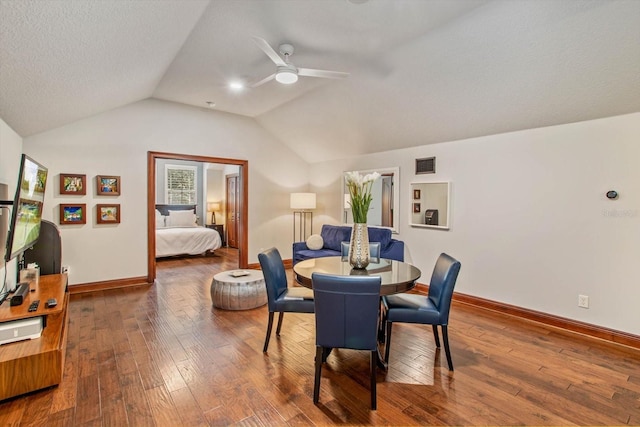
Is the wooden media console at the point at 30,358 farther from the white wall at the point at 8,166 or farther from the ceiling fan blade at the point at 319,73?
the ceiling fan blade at the point at 319,73

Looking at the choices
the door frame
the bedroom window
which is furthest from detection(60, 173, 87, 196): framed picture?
the bedroom window

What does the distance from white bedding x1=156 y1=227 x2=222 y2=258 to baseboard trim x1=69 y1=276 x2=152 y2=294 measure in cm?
193

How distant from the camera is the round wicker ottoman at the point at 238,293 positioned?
12.6 feet

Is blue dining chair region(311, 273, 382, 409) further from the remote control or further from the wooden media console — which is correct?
the remote control

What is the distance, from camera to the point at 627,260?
300 cm

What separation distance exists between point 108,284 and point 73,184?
1.51 m

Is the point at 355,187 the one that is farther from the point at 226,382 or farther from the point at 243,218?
the point at 243,218

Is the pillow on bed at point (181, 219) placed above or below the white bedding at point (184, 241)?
above

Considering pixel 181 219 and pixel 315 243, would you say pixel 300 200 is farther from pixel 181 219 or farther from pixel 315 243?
pixel 181 219

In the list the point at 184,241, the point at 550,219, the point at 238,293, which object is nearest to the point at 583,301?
the point at 550,219

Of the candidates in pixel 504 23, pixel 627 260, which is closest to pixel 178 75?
pixel 504 23

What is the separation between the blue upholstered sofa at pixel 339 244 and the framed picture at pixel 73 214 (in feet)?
10.3

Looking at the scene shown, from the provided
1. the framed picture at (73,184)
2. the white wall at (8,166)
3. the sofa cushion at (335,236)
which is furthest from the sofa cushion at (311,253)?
the white wall at (8,166)

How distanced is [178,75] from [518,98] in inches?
153
